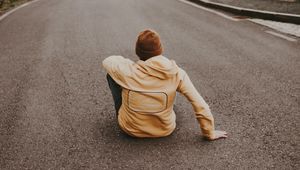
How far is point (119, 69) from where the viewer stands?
11.5 feet

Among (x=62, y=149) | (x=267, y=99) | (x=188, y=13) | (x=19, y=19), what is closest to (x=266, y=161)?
(x=267, y=99)

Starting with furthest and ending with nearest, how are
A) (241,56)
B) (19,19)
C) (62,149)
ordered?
(19,19) → (241,56) → (62,149)

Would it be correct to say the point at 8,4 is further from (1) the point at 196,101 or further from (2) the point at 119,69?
(1) the point at 196,101

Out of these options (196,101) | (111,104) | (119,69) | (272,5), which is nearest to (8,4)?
(272,5)

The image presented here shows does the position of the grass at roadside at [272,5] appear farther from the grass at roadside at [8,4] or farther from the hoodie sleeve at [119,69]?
the grass at roadside at [8,4]

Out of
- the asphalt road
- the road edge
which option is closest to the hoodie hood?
the asphalt road

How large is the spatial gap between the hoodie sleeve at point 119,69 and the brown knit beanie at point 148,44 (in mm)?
187

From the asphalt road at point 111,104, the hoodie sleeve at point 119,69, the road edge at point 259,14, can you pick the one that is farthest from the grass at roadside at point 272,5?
the hoodie sleeve at point 119,69

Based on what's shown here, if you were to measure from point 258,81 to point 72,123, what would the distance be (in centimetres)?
265

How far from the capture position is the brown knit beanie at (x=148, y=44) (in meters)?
3.30

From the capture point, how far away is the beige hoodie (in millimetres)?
3438

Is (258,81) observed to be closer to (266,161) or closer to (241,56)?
(241,56)

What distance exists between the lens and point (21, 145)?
379 centimetres

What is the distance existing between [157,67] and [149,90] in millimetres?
242
